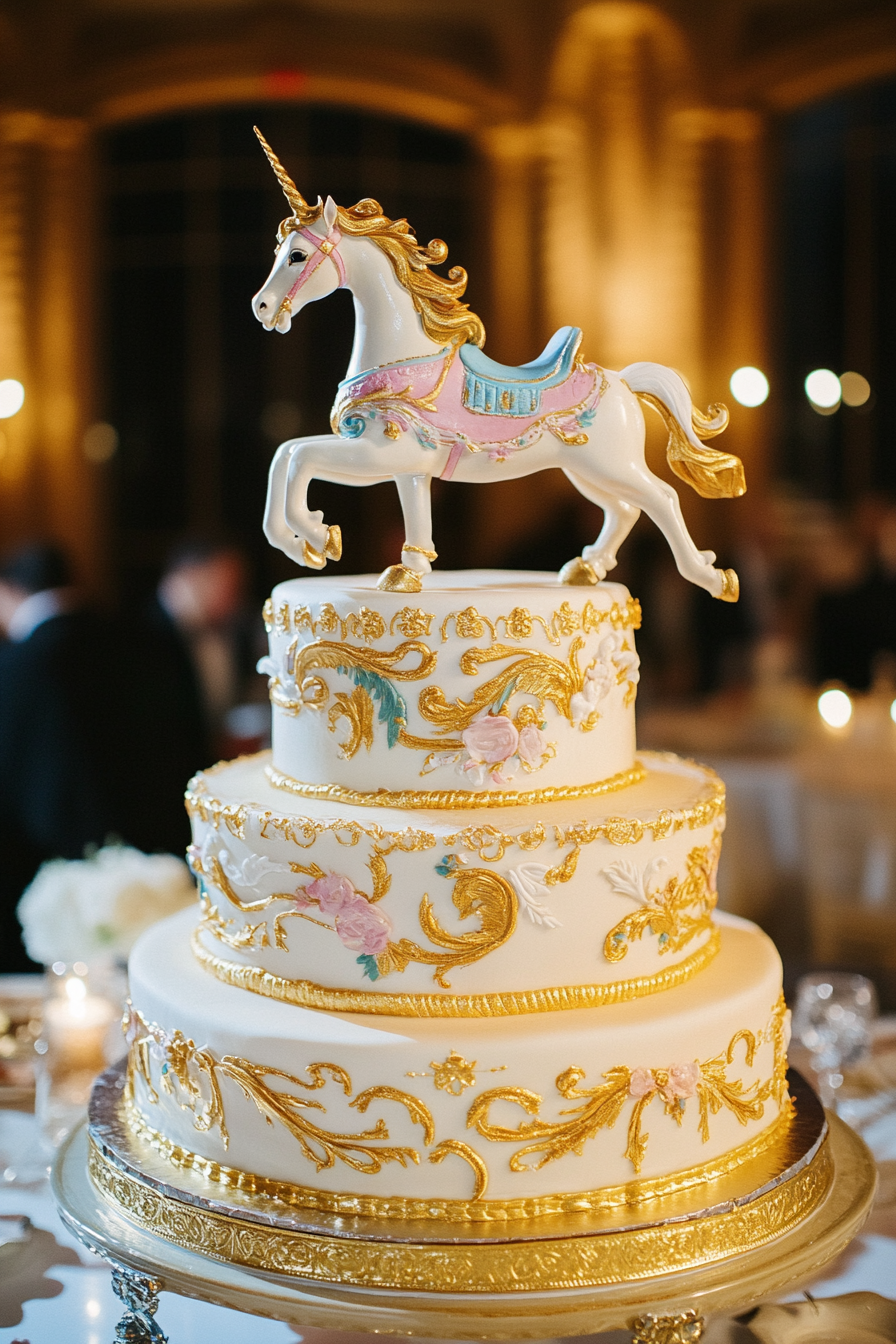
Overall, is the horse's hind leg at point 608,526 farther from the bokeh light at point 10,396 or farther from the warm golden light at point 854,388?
the bokeh light at point 10,396

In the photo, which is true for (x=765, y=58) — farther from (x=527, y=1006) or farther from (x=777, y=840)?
(x=527, y=1006)

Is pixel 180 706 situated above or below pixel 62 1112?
above

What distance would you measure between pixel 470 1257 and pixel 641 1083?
0.41 metres

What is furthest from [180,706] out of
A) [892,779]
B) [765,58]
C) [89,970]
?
[765,58]

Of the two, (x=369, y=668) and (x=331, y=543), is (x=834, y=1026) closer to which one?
(x=369, y=668)

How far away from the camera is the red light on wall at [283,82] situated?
448 inches

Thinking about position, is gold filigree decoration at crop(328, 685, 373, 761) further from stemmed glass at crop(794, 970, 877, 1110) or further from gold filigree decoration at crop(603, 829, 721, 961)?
stemmed glass at crop(794, 970, 877, 1110)

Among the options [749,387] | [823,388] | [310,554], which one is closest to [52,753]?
[310,554]

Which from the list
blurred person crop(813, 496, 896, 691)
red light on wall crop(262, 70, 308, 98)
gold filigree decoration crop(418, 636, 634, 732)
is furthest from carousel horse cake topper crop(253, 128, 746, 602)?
red light on wall crop(262, 70, 308, 98)

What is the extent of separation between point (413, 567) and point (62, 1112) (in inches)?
58.2

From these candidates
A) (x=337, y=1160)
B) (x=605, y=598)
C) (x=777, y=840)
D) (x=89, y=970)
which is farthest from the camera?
(x=777, y=840)

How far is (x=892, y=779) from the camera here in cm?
584

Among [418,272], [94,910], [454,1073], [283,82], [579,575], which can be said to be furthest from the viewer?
[283,82]

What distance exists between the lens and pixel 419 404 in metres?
2.55
